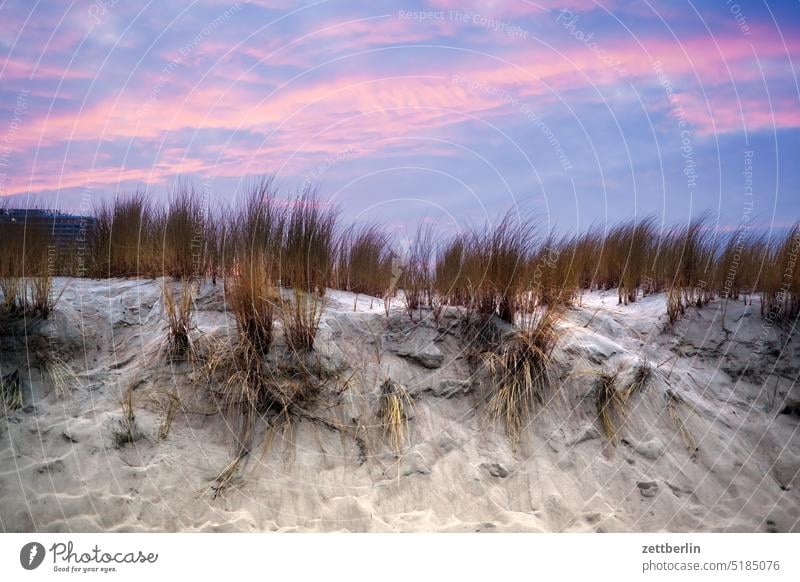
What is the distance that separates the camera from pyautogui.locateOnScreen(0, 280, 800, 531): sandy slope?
13.0ft

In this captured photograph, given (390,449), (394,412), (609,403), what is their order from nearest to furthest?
1. (390,449)
2. (394,412)
3. (609,403)

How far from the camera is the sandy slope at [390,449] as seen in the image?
396cm

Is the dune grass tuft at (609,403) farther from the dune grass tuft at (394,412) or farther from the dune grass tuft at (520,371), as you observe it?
the dune grass tuft at (394,412)

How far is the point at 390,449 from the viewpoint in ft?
14.2

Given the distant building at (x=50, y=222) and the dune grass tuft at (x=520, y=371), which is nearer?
the dune grass tuft at (x=520, y=371)

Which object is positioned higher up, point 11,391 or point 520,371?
point 520,371

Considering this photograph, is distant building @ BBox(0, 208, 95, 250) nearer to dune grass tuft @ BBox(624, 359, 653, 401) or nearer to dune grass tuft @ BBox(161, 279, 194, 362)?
dune grass tuft @ BBox(161, 279, 194, 362)

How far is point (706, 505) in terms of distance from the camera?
4.40 metres

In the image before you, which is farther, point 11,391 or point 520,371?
point 520,371

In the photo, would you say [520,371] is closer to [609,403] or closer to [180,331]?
[609,403]

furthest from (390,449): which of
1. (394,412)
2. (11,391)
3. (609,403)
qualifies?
(11,391)

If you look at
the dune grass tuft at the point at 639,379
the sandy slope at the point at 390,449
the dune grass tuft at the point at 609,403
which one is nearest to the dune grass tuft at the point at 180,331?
the sandy slope at the point at 390,449

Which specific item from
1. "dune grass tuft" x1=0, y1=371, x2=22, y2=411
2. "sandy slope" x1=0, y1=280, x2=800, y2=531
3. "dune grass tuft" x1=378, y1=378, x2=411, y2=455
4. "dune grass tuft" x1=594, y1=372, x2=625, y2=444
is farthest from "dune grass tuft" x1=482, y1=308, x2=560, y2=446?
"dune grass tuft" x1=0, y1=371, x2=22, y2=411
